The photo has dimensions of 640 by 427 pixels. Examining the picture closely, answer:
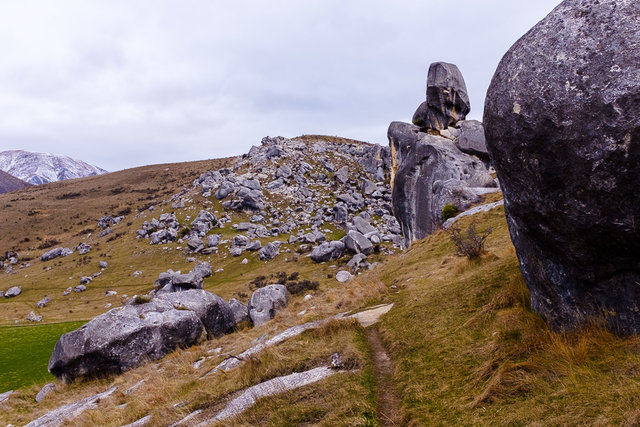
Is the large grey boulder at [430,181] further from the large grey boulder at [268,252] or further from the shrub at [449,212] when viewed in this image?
the large grey boulder at [268,252]

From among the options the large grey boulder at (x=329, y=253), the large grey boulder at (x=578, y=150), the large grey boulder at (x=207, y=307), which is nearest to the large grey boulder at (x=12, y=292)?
the large grey boulder at (x=329, y=253)

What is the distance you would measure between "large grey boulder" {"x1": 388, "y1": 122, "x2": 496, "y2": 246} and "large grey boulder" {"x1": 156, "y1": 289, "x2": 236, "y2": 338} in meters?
17.2

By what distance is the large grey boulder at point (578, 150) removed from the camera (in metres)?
5.78

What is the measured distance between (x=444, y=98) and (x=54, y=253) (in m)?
75.6

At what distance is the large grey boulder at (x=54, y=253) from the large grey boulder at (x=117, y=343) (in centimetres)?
6453

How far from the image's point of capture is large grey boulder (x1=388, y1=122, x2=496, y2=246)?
106ft

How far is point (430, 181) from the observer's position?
3447 centimetres

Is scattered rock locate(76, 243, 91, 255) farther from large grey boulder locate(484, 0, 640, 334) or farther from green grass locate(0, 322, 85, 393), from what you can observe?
large grey boulder locate(484, 0, 640, 334)

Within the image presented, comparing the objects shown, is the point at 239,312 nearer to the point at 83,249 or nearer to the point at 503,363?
the point at 503,363

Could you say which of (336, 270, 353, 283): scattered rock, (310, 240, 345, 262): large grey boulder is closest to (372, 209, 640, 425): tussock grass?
(336, 270, 353, 283): scattered rock

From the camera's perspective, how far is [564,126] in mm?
6141

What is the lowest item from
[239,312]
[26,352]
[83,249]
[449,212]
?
[26,352]

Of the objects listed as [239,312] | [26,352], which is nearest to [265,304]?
[239,312]

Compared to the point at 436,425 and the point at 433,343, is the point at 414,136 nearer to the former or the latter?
the point at 433,343
